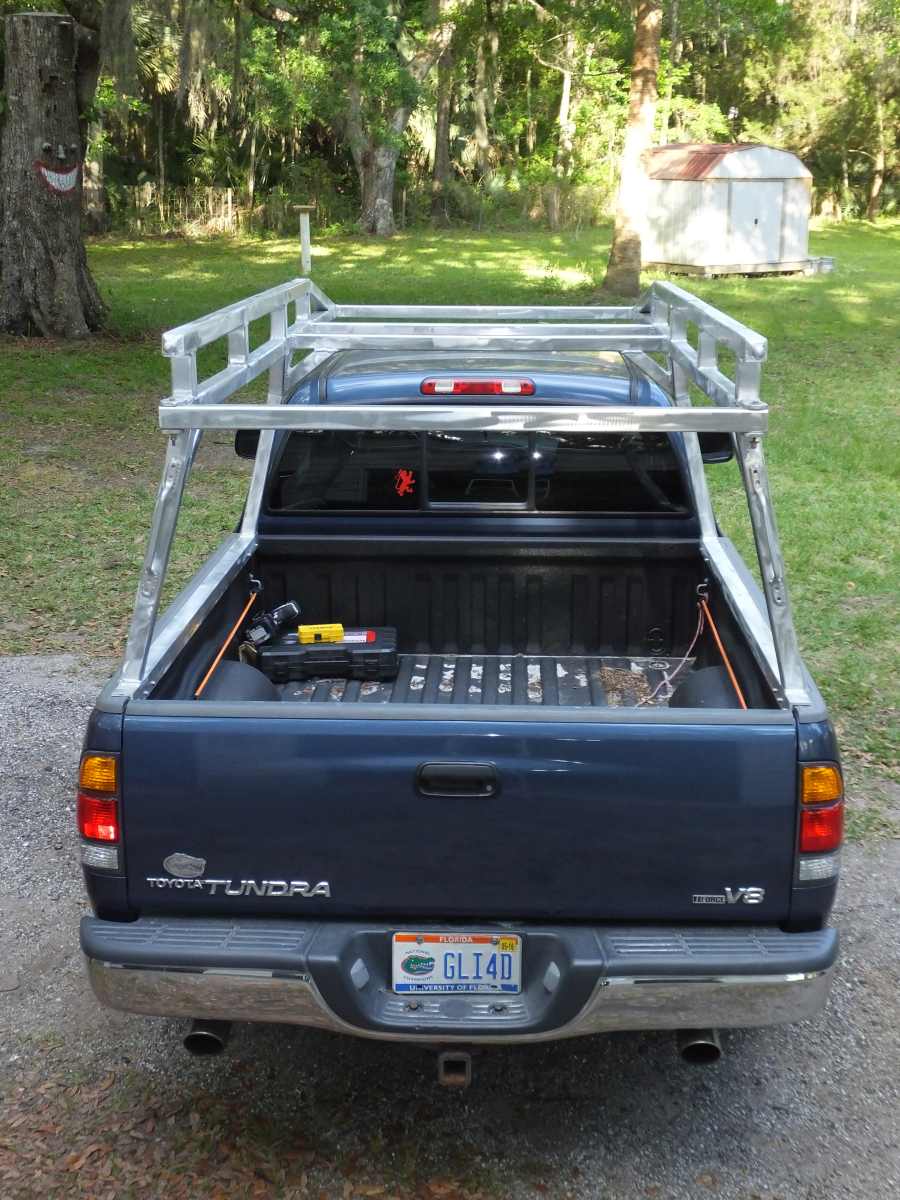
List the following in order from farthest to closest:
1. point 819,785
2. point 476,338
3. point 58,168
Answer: point 58,168
point 476,338
point 819,785

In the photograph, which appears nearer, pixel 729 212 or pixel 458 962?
pixel 458 962

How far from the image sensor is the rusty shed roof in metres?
27.1

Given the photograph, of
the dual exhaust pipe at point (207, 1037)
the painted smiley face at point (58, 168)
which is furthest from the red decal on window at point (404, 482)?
the painted smiley face at point (58, 168)

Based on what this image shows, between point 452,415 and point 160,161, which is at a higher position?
point 160,161

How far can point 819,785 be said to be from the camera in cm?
314

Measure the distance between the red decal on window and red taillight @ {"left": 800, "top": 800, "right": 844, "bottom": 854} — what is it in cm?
237

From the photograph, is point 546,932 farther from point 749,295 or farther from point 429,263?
point 429,263

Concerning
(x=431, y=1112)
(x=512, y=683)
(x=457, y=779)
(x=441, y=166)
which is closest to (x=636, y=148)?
(x=512, y=683)

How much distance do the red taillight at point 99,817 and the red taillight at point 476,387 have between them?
2182mm

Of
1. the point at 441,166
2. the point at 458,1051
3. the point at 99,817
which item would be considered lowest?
the point at 458,1051

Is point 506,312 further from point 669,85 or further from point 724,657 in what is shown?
point 669,85

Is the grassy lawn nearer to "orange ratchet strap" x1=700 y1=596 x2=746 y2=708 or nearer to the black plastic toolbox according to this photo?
"orange ratchet strap" x1=700 y1=596 x2=746 y2=708

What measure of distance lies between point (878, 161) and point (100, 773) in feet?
141

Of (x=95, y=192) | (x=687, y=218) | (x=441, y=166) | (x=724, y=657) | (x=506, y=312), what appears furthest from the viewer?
(x=441, y=166)
